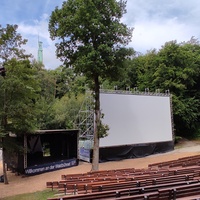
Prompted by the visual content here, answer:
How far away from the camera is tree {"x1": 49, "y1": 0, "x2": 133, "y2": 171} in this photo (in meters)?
12.0

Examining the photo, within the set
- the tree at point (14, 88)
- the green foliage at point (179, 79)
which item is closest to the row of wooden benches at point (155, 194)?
the tree at point (14, 88)

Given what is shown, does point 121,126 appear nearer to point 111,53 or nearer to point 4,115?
point 111,53

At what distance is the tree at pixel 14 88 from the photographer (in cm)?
1270

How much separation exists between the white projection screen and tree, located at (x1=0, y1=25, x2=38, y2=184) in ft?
18.3

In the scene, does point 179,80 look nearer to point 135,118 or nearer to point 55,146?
point 135,118

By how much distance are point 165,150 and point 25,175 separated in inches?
491

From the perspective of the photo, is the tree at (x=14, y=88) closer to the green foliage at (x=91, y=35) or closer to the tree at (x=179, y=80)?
the green foliage at (x=91, y=35)

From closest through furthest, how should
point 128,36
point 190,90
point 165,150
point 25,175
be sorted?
point 128,36
point 25,175
point 165,150
point 190,90

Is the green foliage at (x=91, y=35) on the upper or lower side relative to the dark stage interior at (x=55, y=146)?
upper

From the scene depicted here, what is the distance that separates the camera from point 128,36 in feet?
42.5

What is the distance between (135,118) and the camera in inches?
747

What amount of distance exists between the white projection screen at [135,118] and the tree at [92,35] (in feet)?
13.2

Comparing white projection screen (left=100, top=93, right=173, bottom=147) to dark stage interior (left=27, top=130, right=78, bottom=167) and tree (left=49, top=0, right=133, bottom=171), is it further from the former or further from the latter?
tree (left=49, top=0, right=133, bottom=171)

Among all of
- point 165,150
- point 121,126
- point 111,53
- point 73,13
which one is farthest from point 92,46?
point 165,150
